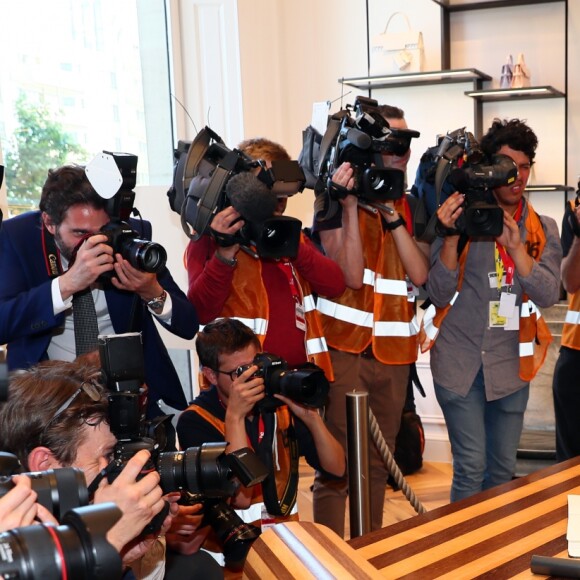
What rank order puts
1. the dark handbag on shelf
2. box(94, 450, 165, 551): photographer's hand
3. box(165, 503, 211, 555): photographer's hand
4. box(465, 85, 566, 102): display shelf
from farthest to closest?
box(465, 85, 566, 102): display shelf
the dark handbag on shelf
box(165, 503, 211, 555): photographer's hand
box(94, 450, 165, 551): photographer's hand

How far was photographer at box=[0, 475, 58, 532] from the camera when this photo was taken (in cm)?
96

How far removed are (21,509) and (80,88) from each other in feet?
9.49

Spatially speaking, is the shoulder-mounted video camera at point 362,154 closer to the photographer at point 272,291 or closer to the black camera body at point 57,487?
the photographer at point 272,291

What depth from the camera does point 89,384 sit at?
1.51m

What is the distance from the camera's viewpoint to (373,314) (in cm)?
266

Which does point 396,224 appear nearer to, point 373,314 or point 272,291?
point 373,314

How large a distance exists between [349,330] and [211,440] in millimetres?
620

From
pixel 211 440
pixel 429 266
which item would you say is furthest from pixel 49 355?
pixel 429 266

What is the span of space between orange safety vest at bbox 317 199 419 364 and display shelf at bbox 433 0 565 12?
181cm

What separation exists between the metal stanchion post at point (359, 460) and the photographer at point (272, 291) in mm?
355

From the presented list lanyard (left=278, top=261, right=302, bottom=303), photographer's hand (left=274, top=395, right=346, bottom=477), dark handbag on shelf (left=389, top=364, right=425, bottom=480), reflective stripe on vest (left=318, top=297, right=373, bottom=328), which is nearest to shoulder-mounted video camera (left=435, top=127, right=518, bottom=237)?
reflective stripe on vest (left=318, top=297, right=373, bottom=328)

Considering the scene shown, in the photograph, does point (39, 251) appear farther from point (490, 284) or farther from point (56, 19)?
point (56, 19)

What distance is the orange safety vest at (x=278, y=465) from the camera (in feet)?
7.37

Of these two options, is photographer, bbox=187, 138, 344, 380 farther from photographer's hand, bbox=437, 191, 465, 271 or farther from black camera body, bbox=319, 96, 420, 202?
photographer's hand, bbox=437, 191, 465, 271
